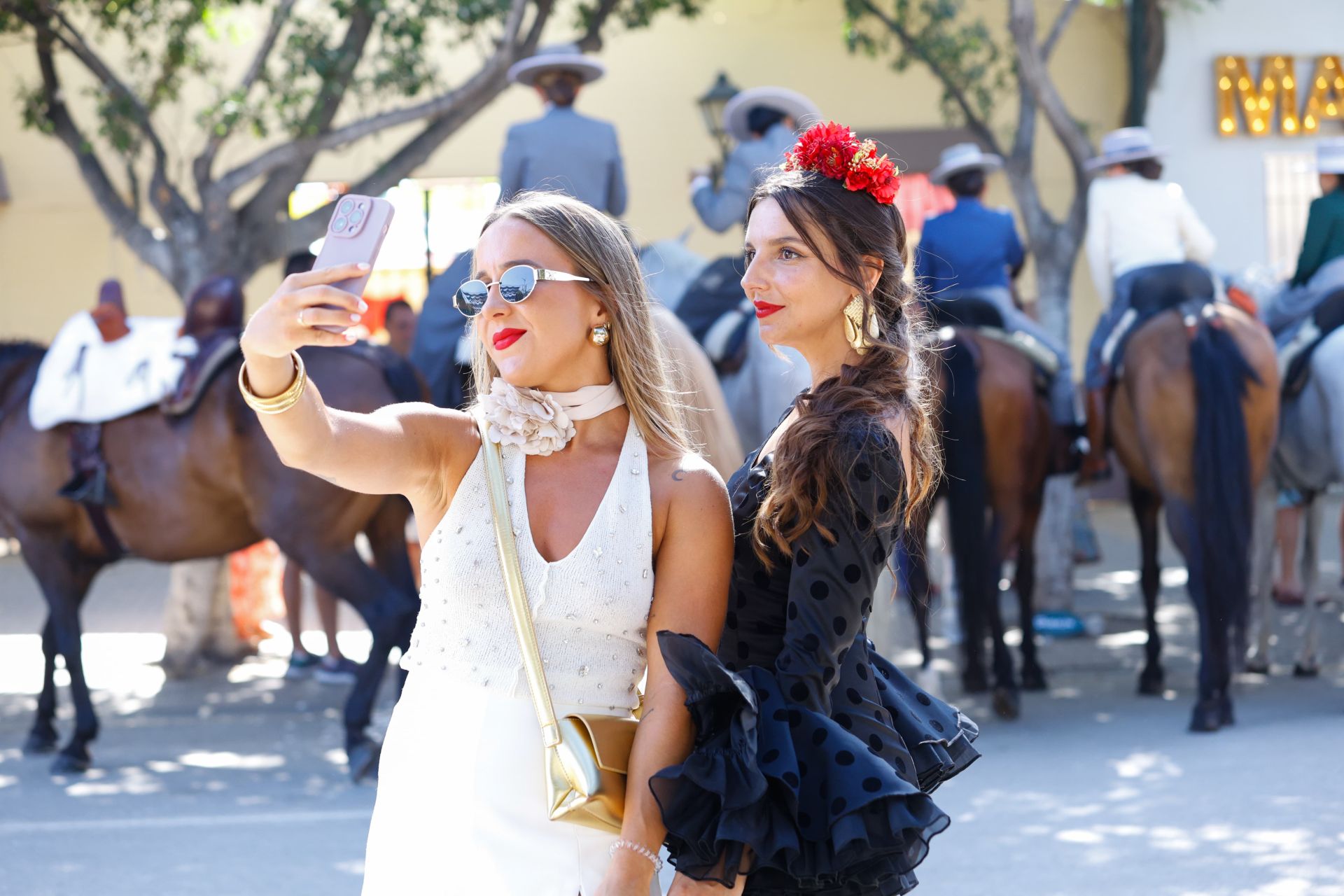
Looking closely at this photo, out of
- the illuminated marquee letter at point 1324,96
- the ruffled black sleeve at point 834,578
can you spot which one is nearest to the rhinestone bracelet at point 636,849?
the ruffled black sleeve at point 834,578

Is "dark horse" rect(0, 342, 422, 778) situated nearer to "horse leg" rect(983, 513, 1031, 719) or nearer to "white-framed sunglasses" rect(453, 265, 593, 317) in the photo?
"horse leg" rect(983, 513, 1031, 719)

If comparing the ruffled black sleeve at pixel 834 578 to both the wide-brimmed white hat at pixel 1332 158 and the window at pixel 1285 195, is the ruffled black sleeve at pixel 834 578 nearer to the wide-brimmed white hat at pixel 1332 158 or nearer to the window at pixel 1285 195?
the wide-brimmed white hat at pixel 1332 158

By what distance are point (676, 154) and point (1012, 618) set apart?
Answer: 771 centimetres

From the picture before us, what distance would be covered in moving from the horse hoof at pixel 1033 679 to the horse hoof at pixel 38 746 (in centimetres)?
487

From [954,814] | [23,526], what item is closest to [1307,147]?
[954,814]

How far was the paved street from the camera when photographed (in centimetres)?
490

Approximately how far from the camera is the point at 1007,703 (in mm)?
7027

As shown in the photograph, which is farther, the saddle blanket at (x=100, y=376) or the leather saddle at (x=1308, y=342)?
the leather saddle at (x=1308, y=342)

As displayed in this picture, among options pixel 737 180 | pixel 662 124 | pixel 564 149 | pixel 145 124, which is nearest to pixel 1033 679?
pixel 737 180

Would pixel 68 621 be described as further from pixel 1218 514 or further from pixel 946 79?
pixel 946 79

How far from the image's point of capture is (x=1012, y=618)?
10250 millimetres

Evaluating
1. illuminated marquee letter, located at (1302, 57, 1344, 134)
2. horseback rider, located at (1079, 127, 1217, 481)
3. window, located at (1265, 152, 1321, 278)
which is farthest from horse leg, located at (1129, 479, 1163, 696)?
illuminated marquee letter, located at (1302, 57, 1344, 134)

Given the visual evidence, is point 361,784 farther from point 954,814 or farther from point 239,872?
point 954,814

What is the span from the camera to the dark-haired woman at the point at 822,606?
204 centimetres
